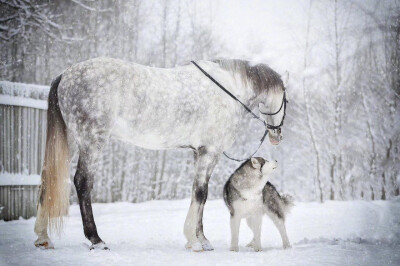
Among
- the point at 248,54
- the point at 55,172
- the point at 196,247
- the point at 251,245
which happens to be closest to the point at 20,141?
the point at 55,172

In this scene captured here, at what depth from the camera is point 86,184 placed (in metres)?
3.66

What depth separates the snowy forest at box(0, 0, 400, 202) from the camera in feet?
21.0

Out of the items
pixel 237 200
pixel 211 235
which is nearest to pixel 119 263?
pixel 237 200

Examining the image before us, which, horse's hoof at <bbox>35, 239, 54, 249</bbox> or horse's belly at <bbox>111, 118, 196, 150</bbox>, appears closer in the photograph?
horse's hoof at <bbox>35, 239, 54, 249</bbox>

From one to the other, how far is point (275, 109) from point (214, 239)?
202cm

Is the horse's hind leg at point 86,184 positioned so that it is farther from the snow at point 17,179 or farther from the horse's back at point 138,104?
the snow at point 17,179

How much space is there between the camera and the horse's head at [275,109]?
476cm

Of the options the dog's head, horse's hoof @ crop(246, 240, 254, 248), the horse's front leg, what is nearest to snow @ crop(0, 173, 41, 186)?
the horse's front leg

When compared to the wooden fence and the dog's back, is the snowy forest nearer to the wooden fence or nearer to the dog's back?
the wooden fence

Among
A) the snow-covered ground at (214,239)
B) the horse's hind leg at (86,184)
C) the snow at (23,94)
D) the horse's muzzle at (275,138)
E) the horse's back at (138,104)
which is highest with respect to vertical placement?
the snow at (23,94)

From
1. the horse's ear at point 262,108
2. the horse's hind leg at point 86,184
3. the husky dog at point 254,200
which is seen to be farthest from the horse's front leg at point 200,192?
the horse's ear at point 262,108

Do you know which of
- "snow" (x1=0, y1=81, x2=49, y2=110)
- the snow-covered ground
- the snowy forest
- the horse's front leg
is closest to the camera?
the snow-covered ground

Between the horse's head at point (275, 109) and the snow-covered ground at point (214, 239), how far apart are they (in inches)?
59.3

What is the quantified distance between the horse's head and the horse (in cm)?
55
